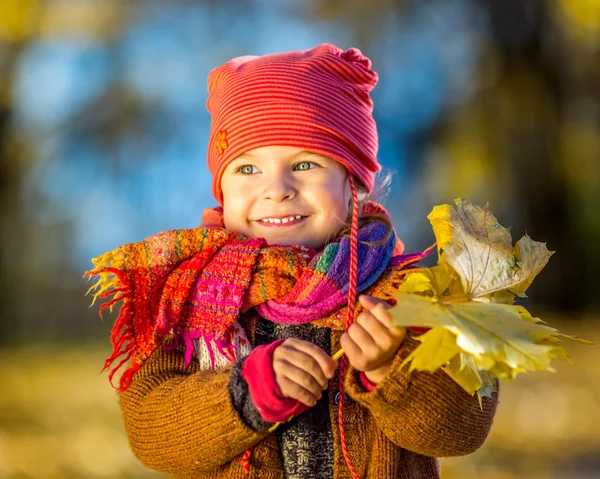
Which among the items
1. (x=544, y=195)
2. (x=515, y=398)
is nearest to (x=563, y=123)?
(x=544, y=195)

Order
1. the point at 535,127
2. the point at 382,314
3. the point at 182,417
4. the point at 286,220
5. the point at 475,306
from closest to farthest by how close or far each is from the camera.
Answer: the point at 475,306
the point at 382,314
the point at 182,417
the point at 286,220
the point at 535,127

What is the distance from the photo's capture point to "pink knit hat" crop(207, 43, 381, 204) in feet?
6.52

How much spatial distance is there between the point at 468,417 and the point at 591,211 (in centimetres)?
926

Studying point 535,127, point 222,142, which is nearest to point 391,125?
point 535,127

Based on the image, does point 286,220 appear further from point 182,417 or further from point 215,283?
point 182,417

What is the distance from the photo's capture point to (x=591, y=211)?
10219 millimetres

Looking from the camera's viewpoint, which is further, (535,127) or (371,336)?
(535,127)

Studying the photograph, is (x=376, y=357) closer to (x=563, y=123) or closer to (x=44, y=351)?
(x=44, y=351)

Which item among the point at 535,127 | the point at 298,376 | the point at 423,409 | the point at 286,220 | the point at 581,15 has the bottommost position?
the point at 423,409

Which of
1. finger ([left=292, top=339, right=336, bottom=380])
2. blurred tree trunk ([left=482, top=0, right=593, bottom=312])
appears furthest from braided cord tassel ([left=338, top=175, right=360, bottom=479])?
blurred tree trunk ([left=482, top=0, right=593, bottom=312])

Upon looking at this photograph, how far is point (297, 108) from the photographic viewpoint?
1.99 meters

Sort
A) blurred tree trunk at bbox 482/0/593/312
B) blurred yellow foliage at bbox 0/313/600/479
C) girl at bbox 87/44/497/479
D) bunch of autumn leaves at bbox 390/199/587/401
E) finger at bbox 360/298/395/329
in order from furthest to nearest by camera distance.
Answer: blurred tree trunk at bbox 482/0/593/312
blurred yellow foliage at bbox 0/313/600/479
girl at bbox 87/44/497/479
finger at bbox 360/298/395/329
bunch of autumn leaves at bbox 390/199/587/401

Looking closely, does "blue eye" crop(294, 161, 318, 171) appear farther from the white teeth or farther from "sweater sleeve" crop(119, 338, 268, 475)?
"sweater sleeve" crop(119, 338, 268, 475)

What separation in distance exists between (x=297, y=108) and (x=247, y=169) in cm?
21
